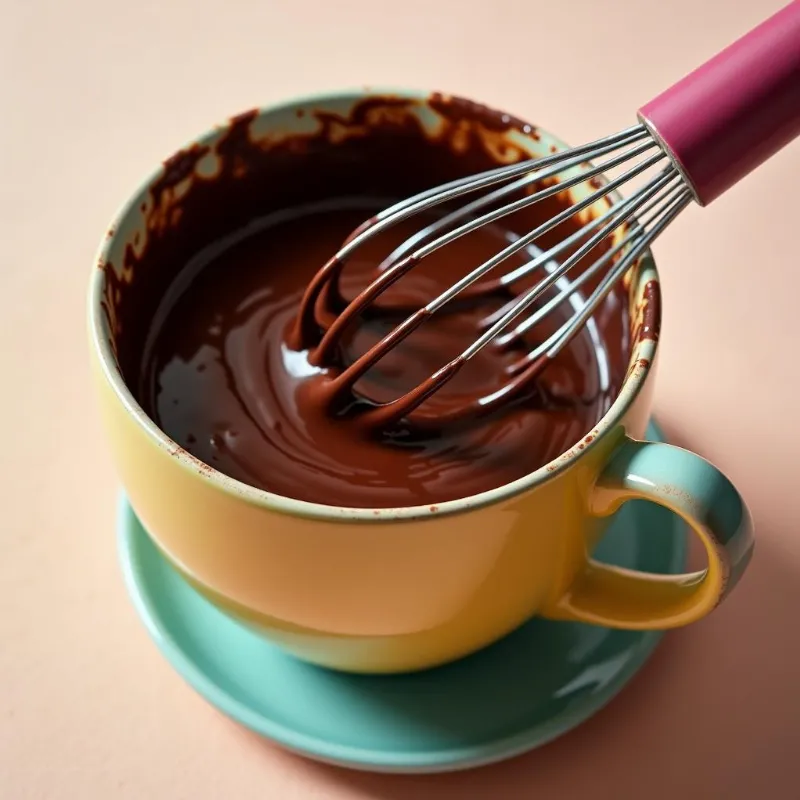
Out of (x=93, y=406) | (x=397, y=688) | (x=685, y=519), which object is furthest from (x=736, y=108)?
(x=93, y=406)

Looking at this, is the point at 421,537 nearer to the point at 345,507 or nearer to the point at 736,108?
the point at 345,507

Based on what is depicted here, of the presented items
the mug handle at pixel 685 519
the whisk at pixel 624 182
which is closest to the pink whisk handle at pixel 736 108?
the whisk at pixel 624 182

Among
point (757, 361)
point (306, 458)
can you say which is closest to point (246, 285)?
point (306, 458)

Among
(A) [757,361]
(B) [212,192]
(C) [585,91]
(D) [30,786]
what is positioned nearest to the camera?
(D) [30,786]

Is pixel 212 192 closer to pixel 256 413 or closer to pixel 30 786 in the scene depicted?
pixel 256 413

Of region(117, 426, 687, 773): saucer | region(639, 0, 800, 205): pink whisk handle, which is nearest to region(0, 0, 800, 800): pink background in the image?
region(117, 426, 687, 773): saucer
